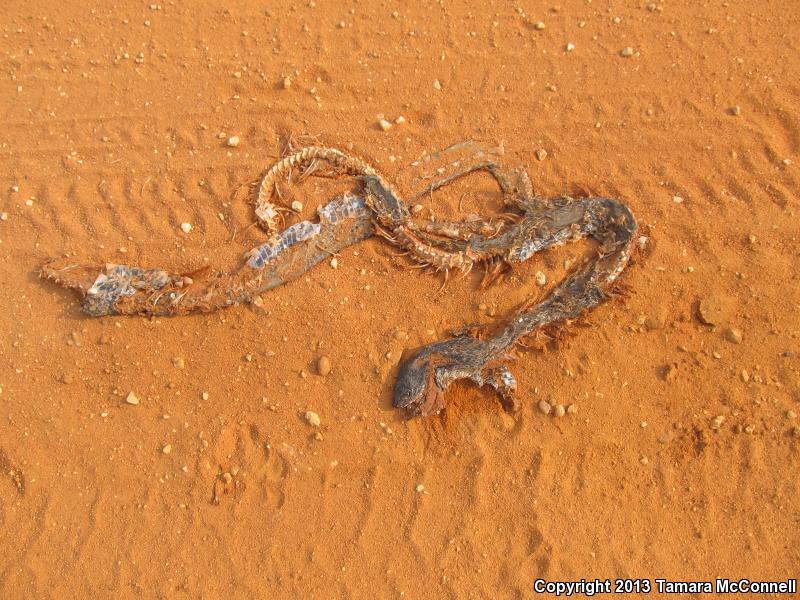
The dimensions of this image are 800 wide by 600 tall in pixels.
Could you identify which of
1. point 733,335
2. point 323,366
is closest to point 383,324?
point 323,366

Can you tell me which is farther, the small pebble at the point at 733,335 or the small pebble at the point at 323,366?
the small pebble at the point at 323,366

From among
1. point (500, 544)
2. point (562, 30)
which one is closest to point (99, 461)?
point (500, 544)

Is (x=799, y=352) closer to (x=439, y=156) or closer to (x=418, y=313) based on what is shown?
(x=418, y=313)

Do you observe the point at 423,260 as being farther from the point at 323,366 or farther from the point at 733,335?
the point at 733,335

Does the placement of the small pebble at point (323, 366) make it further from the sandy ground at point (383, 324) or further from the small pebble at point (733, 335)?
the small pebble at point (733, 335)

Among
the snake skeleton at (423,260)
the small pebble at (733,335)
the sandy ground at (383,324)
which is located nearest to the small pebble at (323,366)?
the sandy ground at (383,324)
